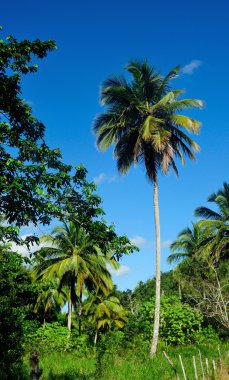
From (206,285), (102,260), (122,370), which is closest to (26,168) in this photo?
(122,370)

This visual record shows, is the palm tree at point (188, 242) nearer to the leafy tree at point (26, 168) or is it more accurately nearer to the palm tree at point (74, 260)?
the palm tree at point (74, 260)

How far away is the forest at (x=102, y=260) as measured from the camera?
→ 25.4ft

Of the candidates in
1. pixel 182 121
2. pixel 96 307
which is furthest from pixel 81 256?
pixel 182 121

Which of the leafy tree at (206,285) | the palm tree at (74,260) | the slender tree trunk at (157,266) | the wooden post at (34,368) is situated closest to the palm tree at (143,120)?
the slender tree trunk at (157,266)

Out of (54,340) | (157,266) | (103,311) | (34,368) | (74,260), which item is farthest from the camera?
(103,311)

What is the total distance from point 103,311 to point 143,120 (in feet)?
61.6

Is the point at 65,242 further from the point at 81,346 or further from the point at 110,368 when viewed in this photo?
the point at 110,368

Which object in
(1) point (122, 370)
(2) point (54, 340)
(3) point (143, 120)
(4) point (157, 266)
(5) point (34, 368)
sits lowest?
(5) point (34, 368)

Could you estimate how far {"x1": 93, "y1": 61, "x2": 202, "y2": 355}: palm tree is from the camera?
20.8 m

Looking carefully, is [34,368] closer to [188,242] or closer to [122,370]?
[122,370]

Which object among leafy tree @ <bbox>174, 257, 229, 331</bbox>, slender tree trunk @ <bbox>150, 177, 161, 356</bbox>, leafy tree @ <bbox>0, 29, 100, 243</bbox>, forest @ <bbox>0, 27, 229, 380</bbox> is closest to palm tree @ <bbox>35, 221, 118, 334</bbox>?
forest @ <bbox>0, 27, 229, 380</bbox>

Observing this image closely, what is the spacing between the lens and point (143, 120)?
2119cm

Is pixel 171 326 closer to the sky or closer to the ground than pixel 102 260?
closer to the ground

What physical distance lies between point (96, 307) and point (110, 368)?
19.4 m
